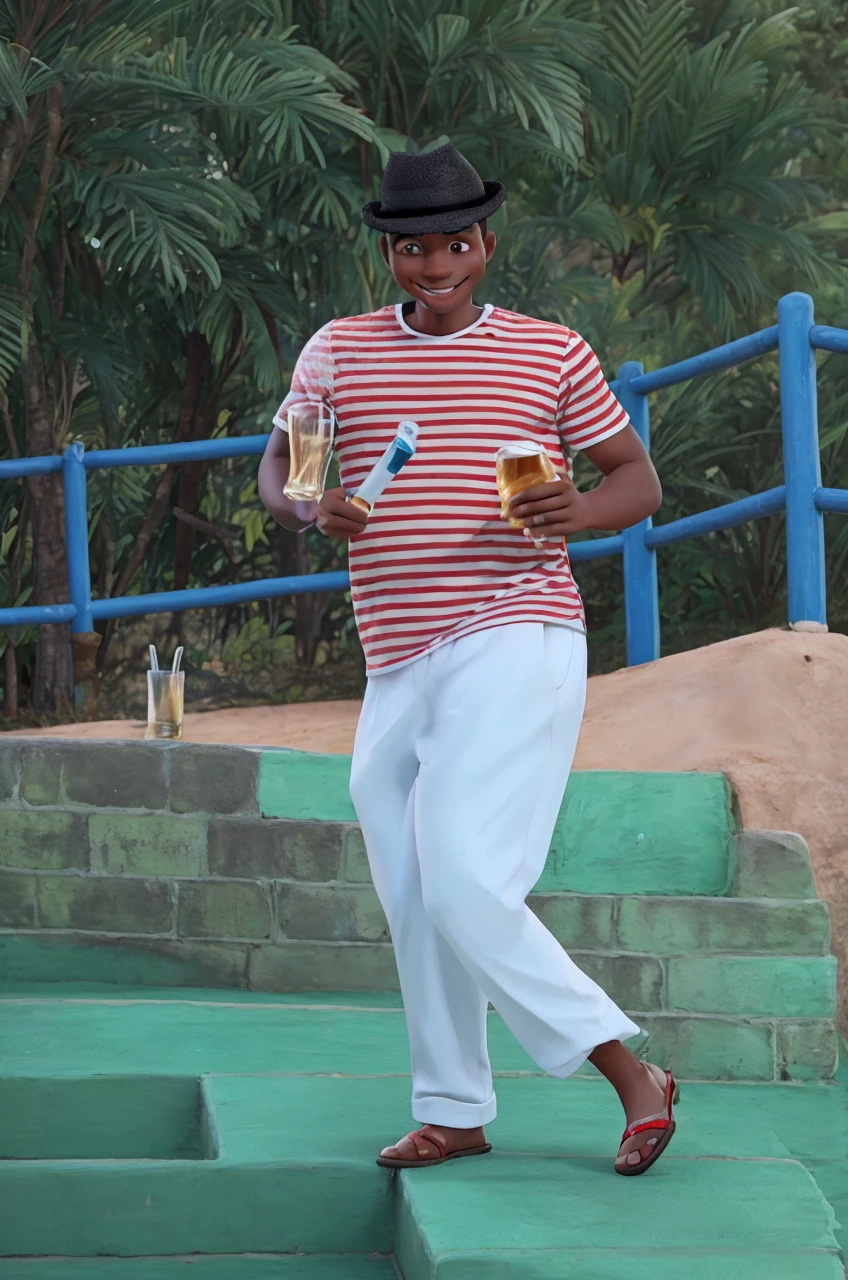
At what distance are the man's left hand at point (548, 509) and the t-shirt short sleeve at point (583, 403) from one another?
0.66ft

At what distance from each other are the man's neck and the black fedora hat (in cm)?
13

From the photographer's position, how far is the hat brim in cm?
273

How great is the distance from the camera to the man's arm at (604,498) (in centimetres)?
261

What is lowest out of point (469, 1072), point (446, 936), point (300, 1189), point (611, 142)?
point (300, 1189)

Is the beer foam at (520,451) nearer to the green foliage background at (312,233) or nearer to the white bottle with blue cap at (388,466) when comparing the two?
the white bottle with blue cap at (388,466)

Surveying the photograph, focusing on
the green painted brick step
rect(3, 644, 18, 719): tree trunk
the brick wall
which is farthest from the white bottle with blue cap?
rect(3, 644, 18, 719): tree trunk

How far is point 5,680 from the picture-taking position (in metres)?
7.69


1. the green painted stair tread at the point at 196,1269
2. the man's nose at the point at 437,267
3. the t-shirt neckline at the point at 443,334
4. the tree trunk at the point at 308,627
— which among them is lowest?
the green painted stair tread at the point at 196,1269

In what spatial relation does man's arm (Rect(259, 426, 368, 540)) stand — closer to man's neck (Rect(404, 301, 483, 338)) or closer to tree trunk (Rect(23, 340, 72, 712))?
man's neck (Rect(404, 301, 483, 338))

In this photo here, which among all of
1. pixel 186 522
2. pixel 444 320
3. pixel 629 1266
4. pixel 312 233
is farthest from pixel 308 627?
Result: pixel 629 1266

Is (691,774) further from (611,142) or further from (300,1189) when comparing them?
(611,142)

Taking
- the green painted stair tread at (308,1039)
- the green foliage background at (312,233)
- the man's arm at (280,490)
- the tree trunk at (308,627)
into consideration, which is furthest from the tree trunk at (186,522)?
the man's arm at (280,490)

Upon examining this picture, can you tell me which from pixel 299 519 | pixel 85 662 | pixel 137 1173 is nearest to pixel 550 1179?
pixel 137 1173

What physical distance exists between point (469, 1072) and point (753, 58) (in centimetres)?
727
